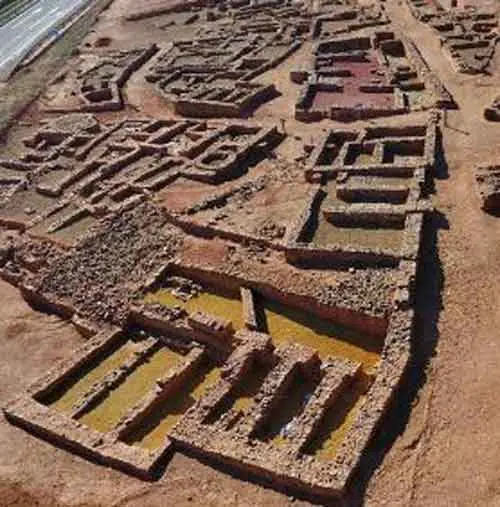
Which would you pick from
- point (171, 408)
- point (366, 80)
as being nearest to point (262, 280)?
point (171, 408)

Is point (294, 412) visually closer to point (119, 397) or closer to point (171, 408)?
point (171, 408)

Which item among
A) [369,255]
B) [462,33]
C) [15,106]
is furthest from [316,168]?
[15,106]

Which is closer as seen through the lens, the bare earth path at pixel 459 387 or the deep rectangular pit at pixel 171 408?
the bare earth path at pixel 459 387

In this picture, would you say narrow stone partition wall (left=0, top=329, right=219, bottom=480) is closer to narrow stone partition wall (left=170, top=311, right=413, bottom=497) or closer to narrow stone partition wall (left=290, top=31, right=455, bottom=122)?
narrow stone partition wall (left=170, top=311, right=413, bottom=497)

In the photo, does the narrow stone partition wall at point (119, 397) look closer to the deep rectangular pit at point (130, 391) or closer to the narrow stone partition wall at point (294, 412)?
the deep rectangular pit at point (130, 391)

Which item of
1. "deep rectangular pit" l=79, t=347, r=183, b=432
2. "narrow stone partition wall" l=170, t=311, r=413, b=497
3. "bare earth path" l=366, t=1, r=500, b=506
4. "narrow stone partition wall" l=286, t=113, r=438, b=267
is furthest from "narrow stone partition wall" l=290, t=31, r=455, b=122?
"deep rectangular pit" l=79, t=347, r=183, b=432

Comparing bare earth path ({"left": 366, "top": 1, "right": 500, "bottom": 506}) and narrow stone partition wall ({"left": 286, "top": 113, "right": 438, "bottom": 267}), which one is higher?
narrow stone partition wall ({"left": 286, "top": 113, "right": 438, "bottom": 267})

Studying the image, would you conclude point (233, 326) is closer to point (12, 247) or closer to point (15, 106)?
point (12, 247)

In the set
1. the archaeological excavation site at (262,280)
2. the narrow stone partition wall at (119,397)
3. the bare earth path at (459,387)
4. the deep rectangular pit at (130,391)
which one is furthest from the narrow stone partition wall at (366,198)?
the narrow stone partition wall at (119,397)
